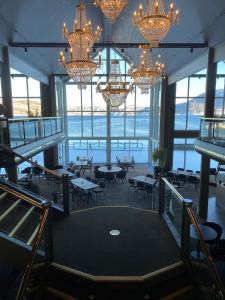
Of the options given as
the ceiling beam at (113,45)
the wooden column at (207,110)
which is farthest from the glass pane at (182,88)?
the ceiling beam at (113,45)

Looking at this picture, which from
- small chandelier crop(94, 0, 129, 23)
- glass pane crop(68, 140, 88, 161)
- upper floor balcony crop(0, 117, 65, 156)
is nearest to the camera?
small chandelier crop(94, 0, 129, 23)

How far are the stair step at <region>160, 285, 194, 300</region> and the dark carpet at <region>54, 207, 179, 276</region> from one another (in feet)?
1.46

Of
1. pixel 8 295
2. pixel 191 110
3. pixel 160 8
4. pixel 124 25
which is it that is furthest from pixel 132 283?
pixel 191 110

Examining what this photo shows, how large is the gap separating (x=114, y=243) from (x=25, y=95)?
47.5ft

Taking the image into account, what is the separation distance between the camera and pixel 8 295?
532cm

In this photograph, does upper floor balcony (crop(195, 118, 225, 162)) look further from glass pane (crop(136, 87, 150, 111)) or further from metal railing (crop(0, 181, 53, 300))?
glass pane (crop(136, 87, 150, 111))

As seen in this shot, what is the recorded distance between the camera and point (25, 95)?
54.7ft

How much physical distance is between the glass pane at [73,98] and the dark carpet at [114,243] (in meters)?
14.8

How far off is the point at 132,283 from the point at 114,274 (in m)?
0.33

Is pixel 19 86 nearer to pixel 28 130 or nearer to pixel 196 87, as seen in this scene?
pixel 28 130

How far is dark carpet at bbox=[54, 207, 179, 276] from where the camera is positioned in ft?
13.7

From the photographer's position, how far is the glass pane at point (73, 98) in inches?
779

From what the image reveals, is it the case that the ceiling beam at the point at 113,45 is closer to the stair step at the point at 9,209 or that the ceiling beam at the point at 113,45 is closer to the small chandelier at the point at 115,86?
the small chandelier at the point at 115,86

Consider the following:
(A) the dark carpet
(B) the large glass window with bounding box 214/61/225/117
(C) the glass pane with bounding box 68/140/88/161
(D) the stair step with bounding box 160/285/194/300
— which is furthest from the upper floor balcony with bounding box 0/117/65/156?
(C) the glass pane with bounding box 68/140/88/161
